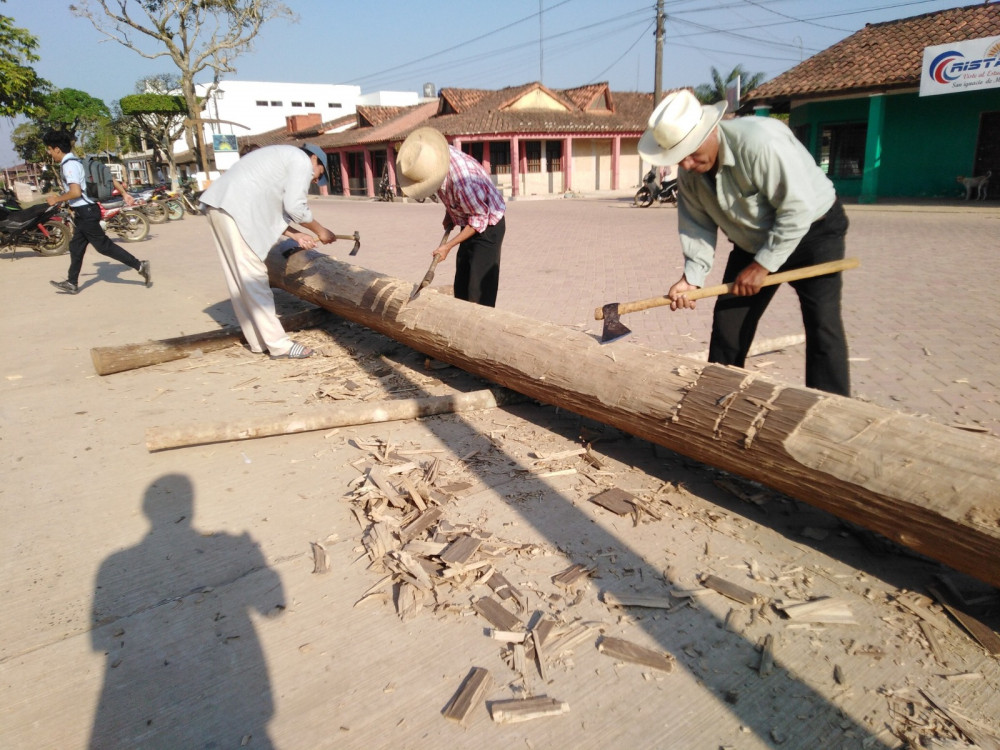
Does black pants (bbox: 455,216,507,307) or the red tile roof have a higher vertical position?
the red tile roof

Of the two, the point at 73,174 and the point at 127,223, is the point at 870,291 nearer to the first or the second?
the point at 73,174

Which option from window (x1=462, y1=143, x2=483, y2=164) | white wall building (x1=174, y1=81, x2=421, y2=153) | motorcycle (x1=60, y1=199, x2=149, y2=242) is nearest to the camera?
motorcycle (x1=60, y1=199, x2=149, y2=242)

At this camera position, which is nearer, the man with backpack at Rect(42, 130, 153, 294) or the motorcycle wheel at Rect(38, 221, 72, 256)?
the man with backpack at Rect(42, 130, 153, 294)

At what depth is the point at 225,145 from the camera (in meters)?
24.5

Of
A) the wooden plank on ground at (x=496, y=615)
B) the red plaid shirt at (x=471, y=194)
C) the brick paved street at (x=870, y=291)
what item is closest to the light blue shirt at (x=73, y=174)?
the brick paved street at (x=870, y=291)

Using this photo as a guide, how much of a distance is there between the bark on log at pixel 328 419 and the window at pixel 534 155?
95.6 feet

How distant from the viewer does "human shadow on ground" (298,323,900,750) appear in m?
1.77

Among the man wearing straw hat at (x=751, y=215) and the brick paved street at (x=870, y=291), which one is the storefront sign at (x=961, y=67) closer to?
the brick paved street at (x=870, y=291)

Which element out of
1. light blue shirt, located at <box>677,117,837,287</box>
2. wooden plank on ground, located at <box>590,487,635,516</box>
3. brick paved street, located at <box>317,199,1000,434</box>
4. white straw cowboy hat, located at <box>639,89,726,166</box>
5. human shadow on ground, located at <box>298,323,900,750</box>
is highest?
white straw cowboy hat, located at <box>639,89,726,166</box>

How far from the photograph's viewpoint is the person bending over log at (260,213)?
4871mm

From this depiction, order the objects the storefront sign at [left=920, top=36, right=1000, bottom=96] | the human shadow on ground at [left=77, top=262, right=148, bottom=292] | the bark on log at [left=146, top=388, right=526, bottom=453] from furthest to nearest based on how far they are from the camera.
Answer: the storefront sign at [left=920, top=36, right=1000, bottom=96] < the human shadow on ground at [left=77, top=262, right=148, bottom=292] < the bark on log at [left=146, top=388, right=526, bottom=453]

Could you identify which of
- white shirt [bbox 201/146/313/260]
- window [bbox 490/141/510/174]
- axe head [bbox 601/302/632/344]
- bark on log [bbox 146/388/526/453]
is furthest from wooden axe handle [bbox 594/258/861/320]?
window [bbox 490/141/510/174]

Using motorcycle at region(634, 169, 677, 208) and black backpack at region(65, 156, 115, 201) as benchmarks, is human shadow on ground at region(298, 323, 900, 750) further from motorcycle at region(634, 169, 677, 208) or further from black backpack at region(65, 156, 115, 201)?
motorcycle at region(634, 169, 677, 208)

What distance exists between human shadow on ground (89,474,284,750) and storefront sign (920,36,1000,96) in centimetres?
1789
